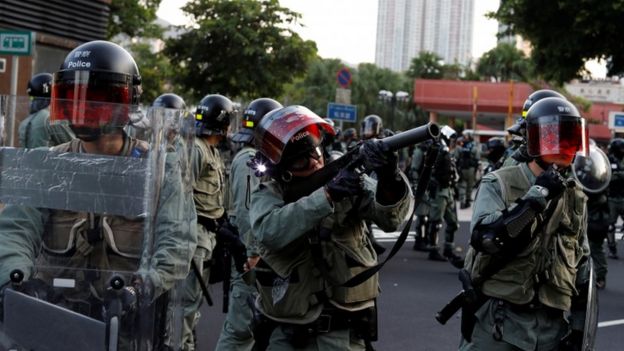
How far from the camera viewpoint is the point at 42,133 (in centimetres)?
282

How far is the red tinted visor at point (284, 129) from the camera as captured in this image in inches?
150

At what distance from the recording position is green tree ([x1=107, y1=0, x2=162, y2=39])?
29469 millimetres

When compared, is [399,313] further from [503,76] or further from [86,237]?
[503,76]

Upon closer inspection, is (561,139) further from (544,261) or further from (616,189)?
(616,189)

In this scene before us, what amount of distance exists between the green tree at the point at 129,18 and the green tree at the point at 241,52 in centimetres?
150

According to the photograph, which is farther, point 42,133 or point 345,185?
point 345,185

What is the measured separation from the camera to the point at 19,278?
2744 mm

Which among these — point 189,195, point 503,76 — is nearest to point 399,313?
point 189,195

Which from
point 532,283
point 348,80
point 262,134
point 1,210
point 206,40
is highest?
point 206,40

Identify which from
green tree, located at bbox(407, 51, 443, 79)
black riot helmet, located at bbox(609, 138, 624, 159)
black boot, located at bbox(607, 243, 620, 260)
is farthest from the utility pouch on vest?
green tree, located at bbox(407, 51, 443, 79)

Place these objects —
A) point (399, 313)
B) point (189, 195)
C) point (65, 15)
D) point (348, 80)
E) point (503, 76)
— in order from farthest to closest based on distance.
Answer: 1. point (503, 76)
2. point (348, 80)
3. point (65, 15)
4. point (399, 313)
5. point (189, 195)

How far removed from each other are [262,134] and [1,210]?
4.25ft

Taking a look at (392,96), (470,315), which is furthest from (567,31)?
(392,96)

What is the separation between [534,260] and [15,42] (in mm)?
9024
